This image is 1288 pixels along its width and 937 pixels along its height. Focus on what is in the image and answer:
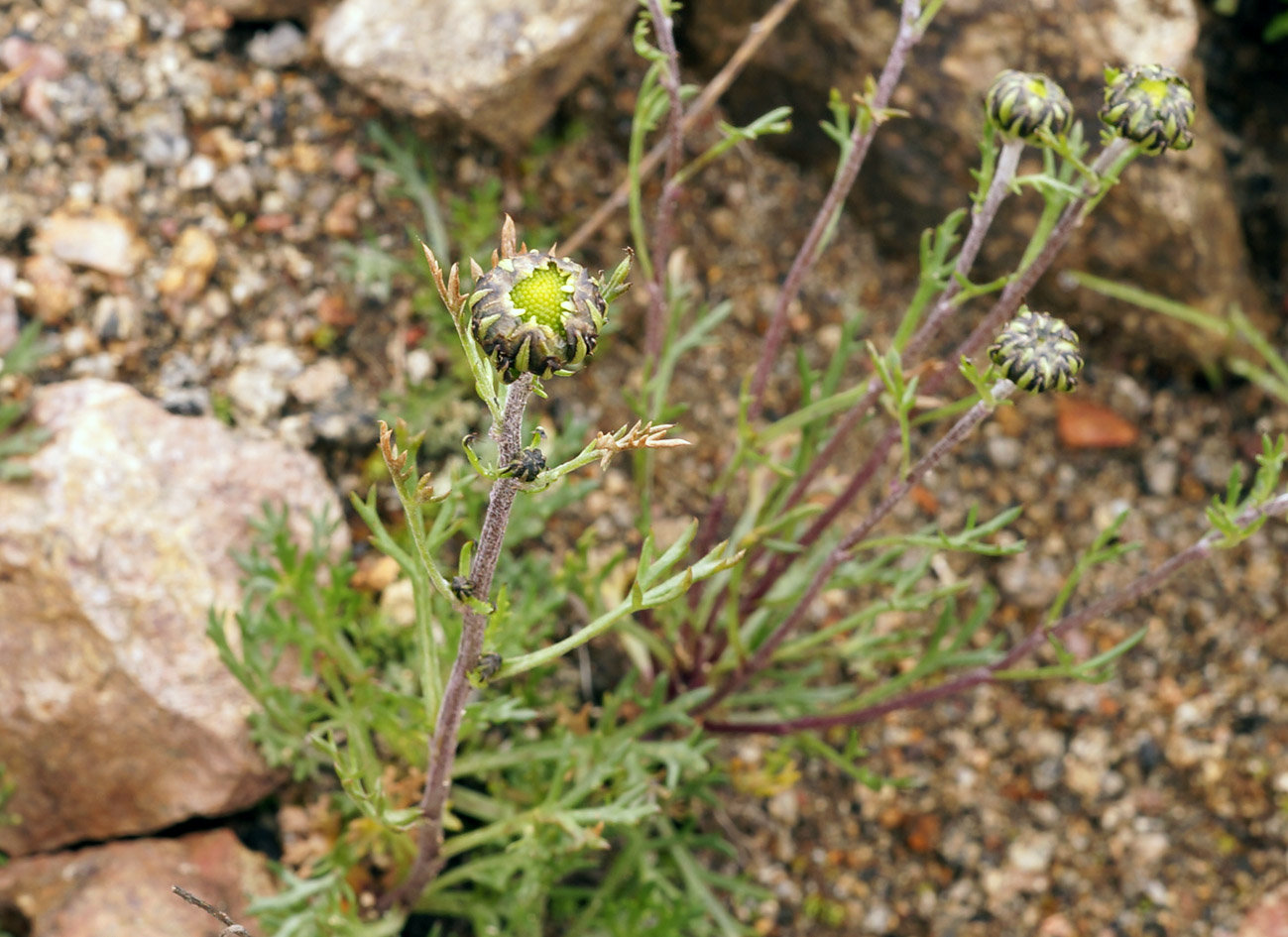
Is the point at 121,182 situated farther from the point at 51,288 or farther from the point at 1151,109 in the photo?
the point at 1151,109

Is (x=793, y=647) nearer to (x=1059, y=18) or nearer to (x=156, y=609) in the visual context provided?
(x=156, y=609)

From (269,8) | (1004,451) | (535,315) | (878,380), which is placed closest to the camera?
(535,315)

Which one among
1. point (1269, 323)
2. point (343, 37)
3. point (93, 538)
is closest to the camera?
point (93, 538)

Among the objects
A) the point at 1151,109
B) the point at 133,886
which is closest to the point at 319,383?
the point at 133,886

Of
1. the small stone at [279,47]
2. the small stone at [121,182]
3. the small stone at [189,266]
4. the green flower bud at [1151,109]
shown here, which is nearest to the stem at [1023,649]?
the green flower bud at [1151,109]

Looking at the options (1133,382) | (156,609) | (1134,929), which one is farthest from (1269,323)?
(156,609)

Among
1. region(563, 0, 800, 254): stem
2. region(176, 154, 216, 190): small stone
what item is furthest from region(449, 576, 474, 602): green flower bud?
region(176, 154, 216, 190): small stone
